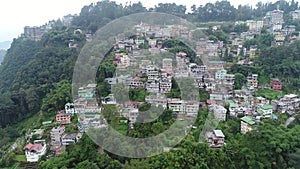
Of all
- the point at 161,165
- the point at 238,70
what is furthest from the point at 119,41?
the point at 161,165

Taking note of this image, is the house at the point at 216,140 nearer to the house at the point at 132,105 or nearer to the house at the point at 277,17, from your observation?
the house at the point at 132,105

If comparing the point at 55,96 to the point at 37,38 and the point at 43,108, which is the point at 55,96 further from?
the point at 37,38

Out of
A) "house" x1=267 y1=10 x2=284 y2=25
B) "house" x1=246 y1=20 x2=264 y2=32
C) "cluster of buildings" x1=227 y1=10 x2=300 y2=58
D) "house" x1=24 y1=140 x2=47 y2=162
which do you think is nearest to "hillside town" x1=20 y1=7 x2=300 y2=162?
"house" x1=24 y1=140 x2=47 y2=162

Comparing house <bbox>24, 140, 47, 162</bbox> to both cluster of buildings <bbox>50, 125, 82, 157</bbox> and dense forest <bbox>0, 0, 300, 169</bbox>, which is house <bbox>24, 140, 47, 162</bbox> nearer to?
cluster of buildings <bbox>50, 125, 82, 157</bbox>

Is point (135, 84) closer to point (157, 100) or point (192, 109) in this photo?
point (157, 100)

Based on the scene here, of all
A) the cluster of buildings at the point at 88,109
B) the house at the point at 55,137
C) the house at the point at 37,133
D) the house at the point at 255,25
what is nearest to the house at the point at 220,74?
the cluster of buildings at the point at 88,109

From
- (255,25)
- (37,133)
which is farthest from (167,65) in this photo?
(255,25)
